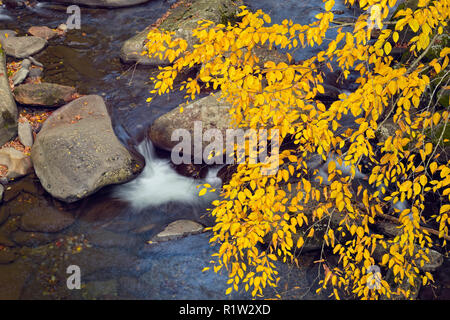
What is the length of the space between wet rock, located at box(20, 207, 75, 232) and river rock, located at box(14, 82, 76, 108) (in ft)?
10.1

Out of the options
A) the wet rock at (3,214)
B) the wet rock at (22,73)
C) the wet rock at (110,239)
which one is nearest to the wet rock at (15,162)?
the wet rock at (3,214)

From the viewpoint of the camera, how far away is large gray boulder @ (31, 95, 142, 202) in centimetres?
673

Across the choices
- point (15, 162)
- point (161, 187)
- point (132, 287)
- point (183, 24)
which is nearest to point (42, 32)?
point (183, 24)

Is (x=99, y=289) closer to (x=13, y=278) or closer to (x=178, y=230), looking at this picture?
(x=13, y=278)

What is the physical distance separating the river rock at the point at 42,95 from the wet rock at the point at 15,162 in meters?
1.63

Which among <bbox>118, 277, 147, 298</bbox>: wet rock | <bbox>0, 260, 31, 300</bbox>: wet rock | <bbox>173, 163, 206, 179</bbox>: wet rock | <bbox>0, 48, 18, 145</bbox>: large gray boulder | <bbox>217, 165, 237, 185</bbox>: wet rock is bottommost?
<bbox>118, 277, 147, 298</bbox>: wet rock

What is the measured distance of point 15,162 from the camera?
7.18 meters

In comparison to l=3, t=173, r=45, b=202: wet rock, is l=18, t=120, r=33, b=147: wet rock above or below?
above

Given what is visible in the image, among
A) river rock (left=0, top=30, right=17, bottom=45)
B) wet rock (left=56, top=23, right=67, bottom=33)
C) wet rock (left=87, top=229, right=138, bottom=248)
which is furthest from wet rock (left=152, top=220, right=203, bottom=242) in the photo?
wet rock (left=56, top=23, right=67, bottom=33)

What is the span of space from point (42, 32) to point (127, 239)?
26.5ft

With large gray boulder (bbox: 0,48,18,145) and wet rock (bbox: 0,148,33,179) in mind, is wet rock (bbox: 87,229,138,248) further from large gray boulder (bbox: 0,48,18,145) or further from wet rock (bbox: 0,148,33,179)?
large gray boulder (bbox: 0,48,18,145)

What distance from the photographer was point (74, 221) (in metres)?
6.57
